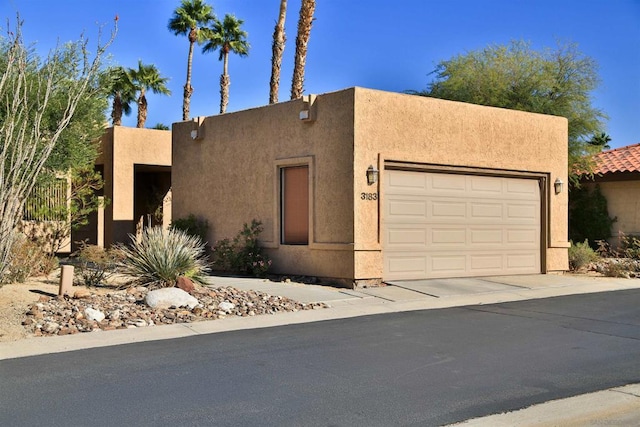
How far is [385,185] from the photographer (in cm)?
1541

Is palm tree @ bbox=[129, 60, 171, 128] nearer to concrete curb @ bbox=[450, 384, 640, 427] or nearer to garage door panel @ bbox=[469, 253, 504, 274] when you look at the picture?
garage door panel @ bbox=[469, 253, 504, 274]

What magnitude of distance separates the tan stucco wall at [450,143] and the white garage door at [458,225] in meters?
0.41

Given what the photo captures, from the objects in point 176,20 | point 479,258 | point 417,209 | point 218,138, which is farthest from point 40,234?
point 176,20

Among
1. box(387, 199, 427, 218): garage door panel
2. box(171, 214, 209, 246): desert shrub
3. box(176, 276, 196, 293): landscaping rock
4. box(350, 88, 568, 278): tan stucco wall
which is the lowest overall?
box(176, 276, 196, 293): landscaping rock

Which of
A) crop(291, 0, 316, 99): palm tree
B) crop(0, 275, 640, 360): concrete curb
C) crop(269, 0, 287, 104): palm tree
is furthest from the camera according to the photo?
crop(269, 0, 287, 104): palm tree

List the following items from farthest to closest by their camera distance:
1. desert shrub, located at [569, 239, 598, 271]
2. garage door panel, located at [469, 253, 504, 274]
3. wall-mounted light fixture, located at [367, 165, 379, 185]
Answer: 1. desert shrub, located at [569, 239, 598, 271]
2. garage door panel, located at [469, 253, 504, 274]
3. wall-mounted light fixture, located at [367, 165, 379, 185]

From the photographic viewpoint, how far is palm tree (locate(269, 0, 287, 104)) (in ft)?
90.3

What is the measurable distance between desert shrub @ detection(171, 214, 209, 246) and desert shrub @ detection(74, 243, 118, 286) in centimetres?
429

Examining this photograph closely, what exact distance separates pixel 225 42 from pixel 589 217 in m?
22.4

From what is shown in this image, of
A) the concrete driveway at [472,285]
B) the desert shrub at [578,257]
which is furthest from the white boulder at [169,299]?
the desert shrub at [578,257]

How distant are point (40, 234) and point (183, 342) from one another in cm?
1242

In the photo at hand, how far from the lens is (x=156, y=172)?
2556 cm

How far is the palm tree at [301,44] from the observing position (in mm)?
25578

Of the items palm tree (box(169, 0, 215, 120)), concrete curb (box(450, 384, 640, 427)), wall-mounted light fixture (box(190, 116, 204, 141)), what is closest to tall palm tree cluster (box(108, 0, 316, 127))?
palm tree (box(169, 0, 215, 120))
